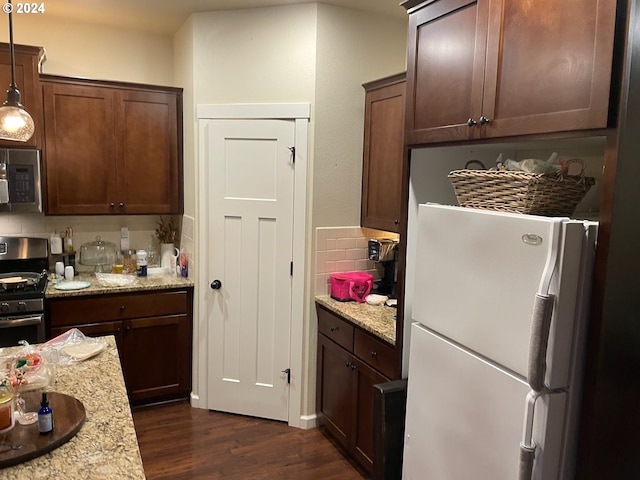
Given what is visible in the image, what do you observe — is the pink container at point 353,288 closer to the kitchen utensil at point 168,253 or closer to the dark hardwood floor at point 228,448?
the dark hardwood floor at point 228,448

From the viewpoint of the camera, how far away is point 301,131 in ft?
10.2

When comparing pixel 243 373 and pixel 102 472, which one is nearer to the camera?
pixel 102 472

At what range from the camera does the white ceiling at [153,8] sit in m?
→ 3.05

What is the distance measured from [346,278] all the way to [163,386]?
5.20ft

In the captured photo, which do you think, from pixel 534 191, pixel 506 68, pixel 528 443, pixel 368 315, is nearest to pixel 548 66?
pixel 506 68

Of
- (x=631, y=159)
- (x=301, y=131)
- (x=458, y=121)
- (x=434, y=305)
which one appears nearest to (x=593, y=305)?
(x=631, y=159)

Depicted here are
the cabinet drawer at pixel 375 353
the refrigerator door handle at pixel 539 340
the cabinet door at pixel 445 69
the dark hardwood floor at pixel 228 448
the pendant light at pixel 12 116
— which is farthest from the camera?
the dark hardwood floor at pixel 228 448

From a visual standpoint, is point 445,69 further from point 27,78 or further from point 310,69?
point 27,78

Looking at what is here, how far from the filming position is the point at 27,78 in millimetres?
3178

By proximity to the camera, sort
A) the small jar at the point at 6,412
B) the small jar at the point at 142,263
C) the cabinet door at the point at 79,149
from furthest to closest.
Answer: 1. the small jar at the point at 142,263
2. the cabinet door at the point at 79,149
3. the small jar at the point at 6,412

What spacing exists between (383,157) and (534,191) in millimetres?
1593

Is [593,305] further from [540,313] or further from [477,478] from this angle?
[477,478]

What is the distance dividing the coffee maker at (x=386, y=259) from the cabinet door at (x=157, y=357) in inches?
56.4

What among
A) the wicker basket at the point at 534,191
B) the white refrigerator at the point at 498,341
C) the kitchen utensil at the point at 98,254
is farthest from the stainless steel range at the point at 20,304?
the wicker basket at the point at 534,191
